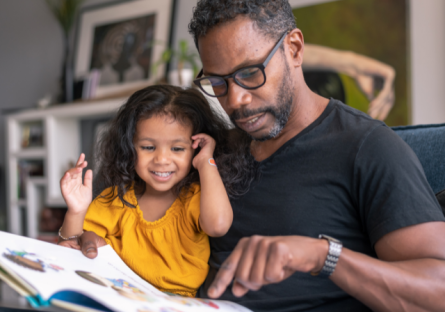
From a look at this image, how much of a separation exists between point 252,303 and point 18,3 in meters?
4.42

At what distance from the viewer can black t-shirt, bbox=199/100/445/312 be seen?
0.83 m

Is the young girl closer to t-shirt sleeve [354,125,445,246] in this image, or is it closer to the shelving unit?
t-shirt sleeve [354,125,445,246]

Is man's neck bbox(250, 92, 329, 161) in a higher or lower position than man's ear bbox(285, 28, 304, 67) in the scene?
lower

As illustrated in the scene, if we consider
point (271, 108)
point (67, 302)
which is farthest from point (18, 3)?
point (67, 302)

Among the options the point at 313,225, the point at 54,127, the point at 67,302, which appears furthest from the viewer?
the point at 54,127

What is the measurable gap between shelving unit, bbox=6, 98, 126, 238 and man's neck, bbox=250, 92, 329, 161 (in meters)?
2.65

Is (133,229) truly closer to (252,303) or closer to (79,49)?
(252,303)

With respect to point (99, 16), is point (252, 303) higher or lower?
lower

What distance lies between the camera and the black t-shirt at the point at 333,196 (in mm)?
830

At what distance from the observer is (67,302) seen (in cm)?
65

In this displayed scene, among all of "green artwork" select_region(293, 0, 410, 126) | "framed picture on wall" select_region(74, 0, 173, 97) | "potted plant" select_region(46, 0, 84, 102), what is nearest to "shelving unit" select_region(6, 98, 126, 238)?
"potted plant" select_region(46, 0, 84, 102)

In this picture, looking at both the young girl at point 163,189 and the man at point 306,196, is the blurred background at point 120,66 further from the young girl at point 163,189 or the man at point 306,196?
the man at point 306,196

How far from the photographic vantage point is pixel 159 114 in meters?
1.24

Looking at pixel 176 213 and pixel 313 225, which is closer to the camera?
pixel 313 225
